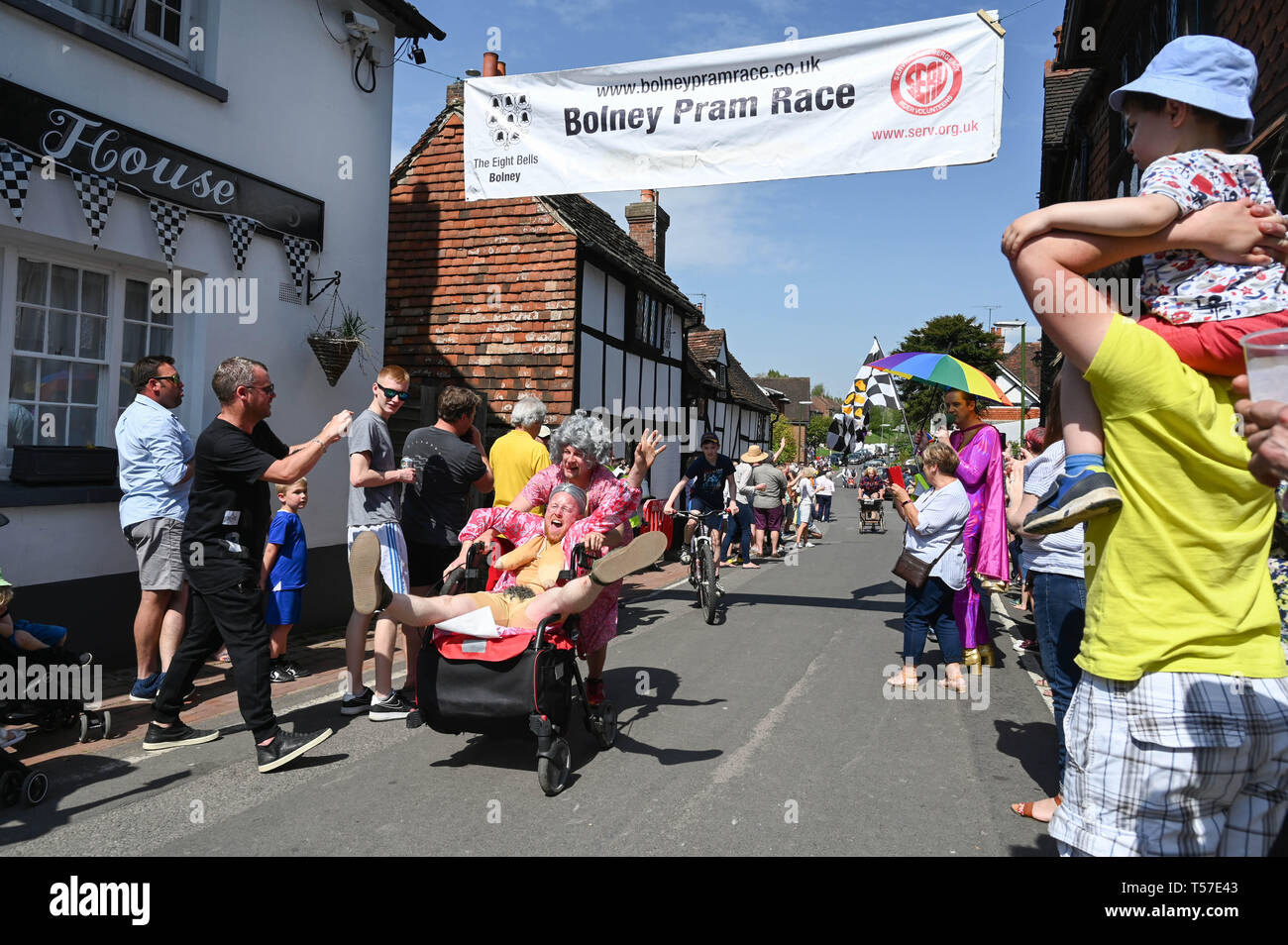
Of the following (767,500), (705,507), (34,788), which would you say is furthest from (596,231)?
(34,788)

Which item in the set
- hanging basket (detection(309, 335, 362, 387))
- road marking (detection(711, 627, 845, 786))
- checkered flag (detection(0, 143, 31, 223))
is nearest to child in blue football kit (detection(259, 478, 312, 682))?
hanging basket (detection(309, 335, 362, 387))

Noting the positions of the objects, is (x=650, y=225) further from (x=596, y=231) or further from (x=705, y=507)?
(x=705, y=507)

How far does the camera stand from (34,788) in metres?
3.71

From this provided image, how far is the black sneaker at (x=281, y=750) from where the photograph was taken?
421 cm

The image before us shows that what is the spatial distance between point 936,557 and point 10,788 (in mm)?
5365

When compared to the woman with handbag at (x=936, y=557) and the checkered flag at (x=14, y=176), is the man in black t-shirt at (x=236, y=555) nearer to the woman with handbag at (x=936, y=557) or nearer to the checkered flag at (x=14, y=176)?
the checkered flag at (x=14, y=176)

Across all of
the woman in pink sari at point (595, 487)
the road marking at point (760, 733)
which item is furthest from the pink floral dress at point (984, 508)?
the woman in pink sari at point (595, 487)

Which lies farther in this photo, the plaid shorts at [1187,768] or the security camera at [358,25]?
the security camera at [358,25]

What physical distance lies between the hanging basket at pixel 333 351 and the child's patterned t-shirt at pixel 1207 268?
24.7 ft

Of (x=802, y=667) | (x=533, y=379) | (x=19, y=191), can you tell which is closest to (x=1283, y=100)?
(x=802, y=667)

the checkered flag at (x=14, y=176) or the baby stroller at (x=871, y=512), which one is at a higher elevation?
the checkered flag at (x=14, y=176)

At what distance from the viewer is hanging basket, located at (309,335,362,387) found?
8.02 metres

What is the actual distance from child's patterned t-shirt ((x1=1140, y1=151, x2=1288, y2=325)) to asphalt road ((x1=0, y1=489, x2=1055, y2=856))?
2.61 m
